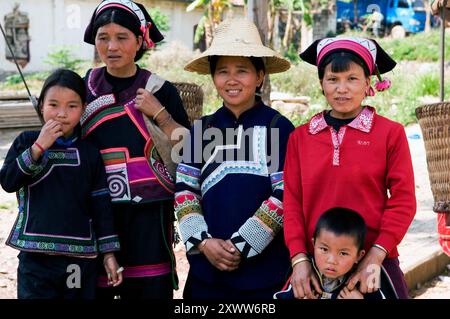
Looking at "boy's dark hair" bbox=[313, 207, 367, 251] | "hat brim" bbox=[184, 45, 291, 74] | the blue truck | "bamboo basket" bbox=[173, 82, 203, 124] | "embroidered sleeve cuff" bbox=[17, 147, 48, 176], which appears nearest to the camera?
"boy's dark hair" bbox=[313, 207, 367, 251]

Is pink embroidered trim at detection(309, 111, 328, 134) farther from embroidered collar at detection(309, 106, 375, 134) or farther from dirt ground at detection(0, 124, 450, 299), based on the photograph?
dirt ground at detection(0, 124, 450, 299)

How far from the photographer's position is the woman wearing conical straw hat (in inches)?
105

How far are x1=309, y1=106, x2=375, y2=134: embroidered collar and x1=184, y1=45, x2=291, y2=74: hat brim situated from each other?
36 centimetres

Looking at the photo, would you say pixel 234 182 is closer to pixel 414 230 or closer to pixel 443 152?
pixel 443 152

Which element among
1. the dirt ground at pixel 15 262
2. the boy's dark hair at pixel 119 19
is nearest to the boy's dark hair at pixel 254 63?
the boy's dark hair at pixel 119 19

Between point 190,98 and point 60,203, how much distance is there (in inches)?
58.2

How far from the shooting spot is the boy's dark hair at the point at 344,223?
239 centimetres

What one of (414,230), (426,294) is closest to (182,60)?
(414,230)

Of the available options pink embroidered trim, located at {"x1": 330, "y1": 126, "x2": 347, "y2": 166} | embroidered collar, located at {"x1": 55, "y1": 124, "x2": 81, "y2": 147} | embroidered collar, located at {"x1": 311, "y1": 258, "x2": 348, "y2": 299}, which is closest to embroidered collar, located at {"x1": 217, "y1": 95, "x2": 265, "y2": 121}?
pink embroidered trim, located at {"x1": 330, "y1": 126, "x2": 347, "y2": 166}

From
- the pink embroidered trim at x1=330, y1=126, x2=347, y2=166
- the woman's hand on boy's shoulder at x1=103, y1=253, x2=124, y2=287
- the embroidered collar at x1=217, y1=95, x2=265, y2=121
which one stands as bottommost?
the woman's hand on boy's shoulder at x1=103, y1=253, x2=124, y2=287

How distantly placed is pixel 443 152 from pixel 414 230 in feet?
9.79

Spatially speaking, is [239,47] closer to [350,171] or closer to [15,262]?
[350,171]

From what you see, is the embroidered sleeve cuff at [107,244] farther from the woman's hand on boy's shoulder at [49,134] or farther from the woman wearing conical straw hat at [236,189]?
the woman's hand on boy's shoulder at [49,134]

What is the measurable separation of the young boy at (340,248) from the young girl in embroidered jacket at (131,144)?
78 cm
